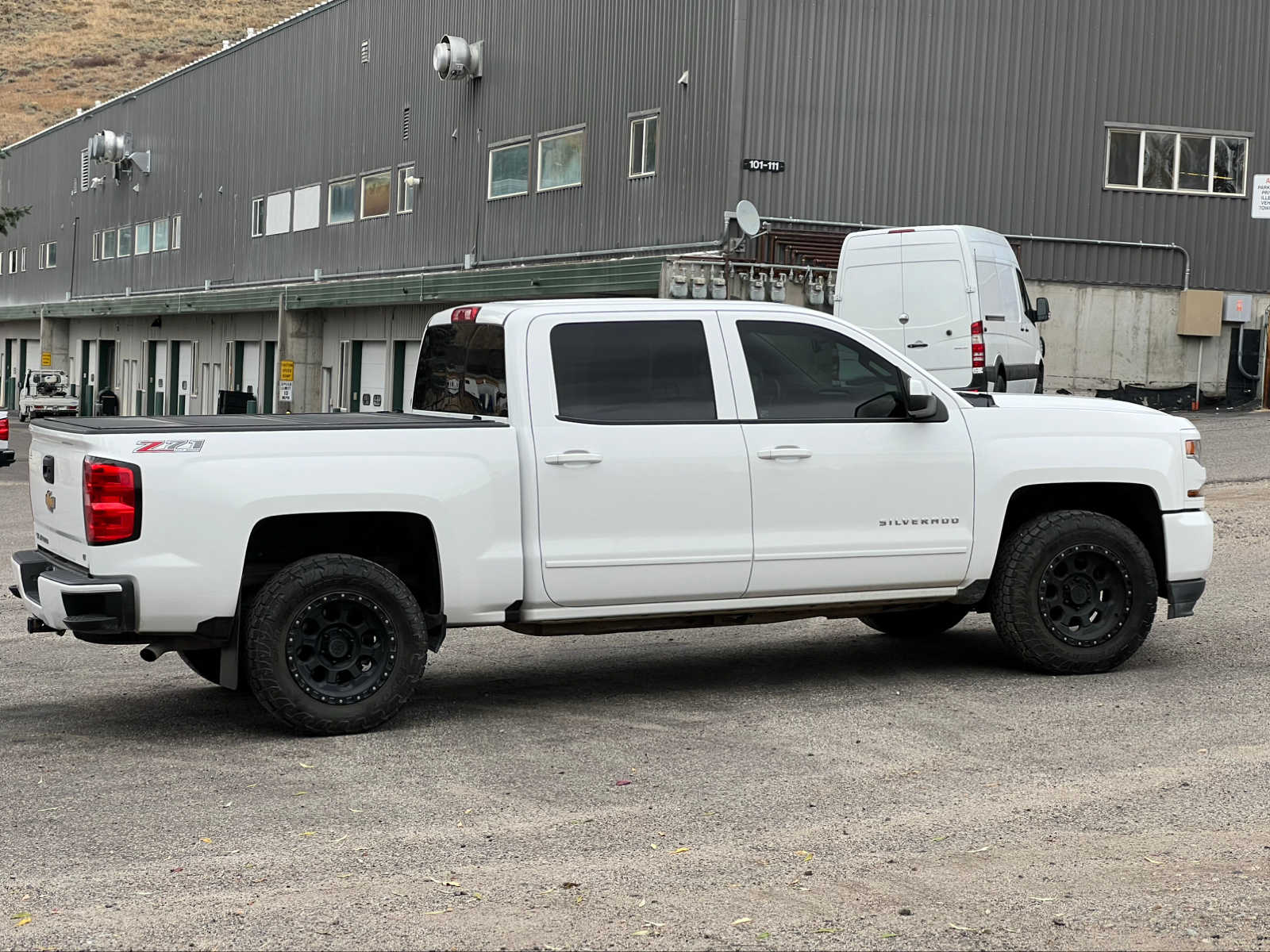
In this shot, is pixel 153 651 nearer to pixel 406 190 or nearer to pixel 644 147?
pixel 644 147

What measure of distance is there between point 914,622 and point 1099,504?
4.93ft

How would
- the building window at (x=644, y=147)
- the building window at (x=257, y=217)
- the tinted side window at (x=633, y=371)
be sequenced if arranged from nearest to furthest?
1. the tinted side window at (x=633, y=371)
2. the building window at (x=644, y=147)
3. the building window at (x=257, y=217)

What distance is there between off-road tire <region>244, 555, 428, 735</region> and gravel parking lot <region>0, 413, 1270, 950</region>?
0.16m

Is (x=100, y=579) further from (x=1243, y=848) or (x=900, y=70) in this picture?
(x=900, y=70)

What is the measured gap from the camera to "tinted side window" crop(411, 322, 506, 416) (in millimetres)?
7980

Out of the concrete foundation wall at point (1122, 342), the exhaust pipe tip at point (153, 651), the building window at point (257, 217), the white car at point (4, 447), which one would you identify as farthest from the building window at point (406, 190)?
the exhaust pipe tip at point (153, 651)

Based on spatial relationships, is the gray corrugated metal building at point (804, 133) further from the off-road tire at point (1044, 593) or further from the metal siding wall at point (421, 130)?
the off-road tire at point (1044, 593)

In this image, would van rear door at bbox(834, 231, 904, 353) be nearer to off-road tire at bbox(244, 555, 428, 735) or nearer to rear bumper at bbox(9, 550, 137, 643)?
off-road tire at bbox(244, 555, 428, 735)

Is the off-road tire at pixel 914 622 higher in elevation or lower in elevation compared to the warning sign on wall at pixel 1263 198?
lower

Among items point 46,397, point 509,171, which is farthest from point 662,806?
point 46,397

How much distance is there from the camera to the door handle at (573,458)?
7652 millimetres

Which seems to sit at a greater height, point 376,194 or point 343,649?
point 376,194

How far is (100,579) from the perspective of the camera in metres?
6.94

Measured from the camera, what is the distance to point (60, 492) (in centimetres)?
743
